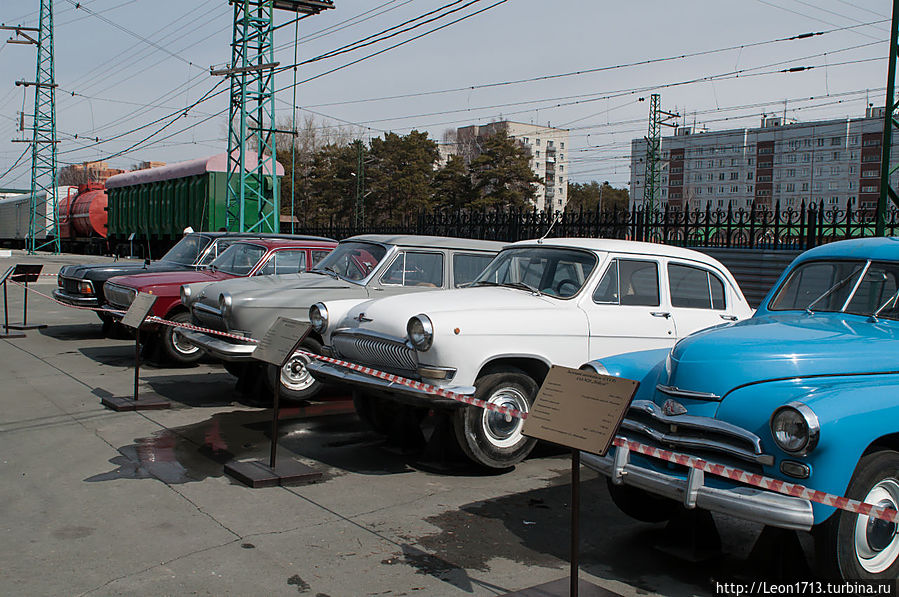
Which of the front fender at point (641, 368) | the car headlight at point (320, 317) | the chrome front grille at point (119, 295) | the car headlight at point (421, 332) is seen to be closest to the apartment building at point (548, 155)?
the chrome front grille at point (119, 295)

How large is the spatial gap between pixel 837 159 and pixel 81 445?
98567 millimetres

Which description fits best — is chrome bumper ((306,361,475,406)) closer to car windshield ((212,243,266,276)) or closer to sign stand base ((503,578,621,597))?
sign stand base ((503,578,621,597))

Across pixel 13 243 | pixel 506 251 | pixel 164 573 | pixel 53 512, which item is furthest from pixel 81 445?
pixel 13 243

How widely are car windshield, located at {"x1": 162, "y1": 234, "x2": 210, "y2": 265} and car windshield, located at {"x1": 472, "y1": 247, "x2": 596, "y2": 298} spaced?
22.9ft

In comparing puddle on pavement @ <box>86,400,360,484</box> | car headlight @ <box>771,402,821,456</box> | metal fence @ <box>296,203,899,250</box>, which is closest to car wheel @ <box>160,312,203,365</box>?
puddle on pavement @ <box>86,400,360,484</box>

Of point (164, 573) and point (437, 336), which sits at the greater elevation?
point (437, 336)

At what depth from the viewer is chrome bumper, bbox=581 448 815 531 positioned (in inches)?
148

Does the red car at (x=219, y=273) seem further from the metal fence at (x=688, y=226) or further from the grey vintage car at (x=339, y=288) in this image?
the metal fence at (x=688, y=226)

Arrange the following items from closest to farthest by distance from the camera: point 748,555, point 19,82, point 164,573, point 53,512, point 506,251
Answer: point 164,573 → point 748,555 → point 53,512 → point 506,251 → point 19,82

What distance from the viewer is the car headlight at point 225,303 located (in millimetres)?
9073

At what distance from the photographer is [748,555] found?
491cm

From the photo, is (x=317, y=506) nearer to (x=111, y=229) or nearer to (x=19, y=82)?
(x=111, y=229)

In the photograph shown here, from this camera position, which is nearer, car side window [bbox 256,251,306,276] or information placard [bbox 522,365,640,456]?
information placard [bbox 522,365,640,456]

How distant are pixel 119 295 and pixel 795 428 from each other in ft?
35.1
